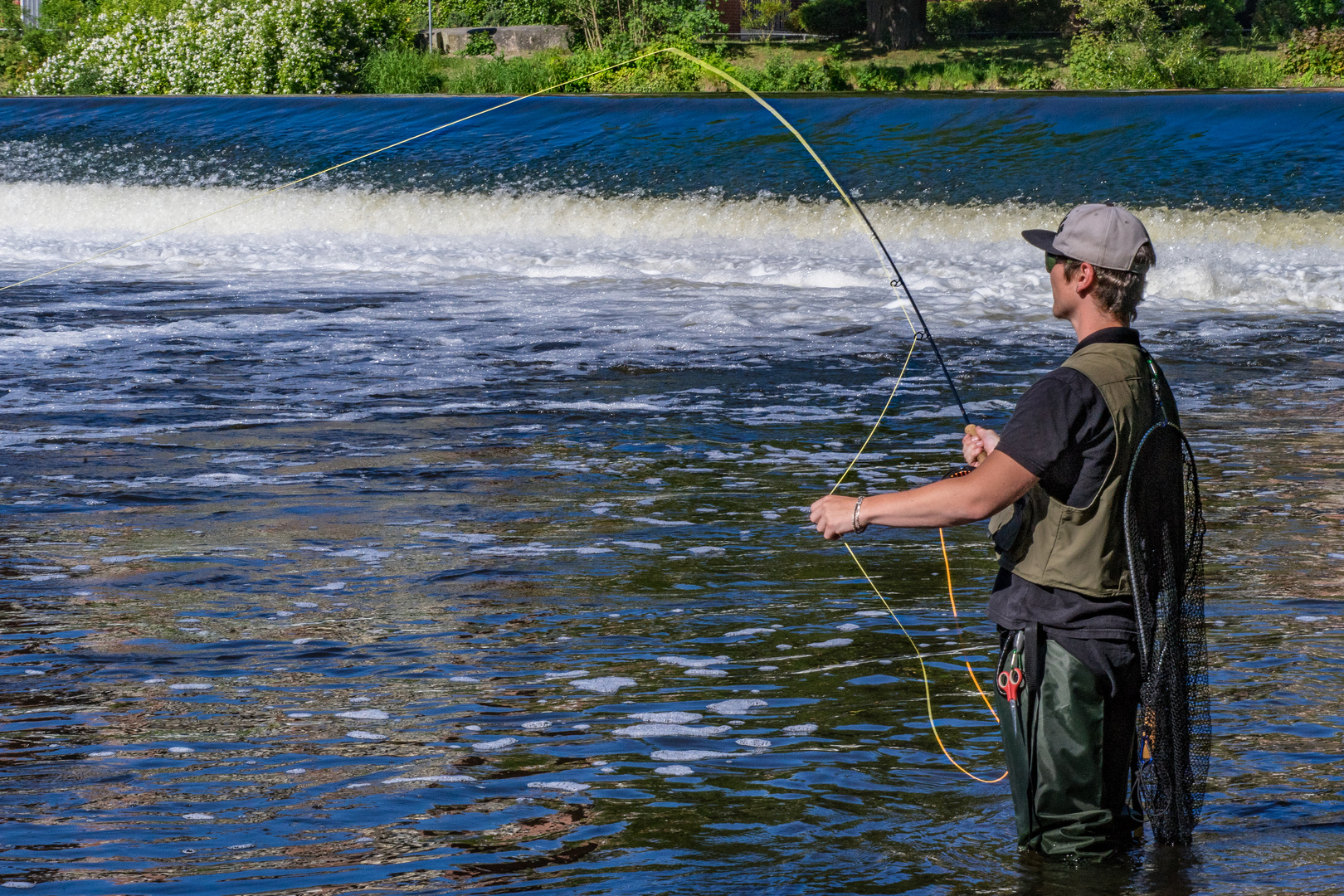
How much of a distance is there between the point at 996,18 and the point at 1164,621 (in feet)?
147

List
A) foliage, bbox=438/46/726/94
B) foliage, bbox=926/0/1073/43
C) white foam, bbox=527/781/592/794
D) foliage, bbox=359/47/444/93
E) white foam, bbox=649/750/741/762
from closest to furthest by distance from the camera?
white foam, bbox=527/781/592/794 → white foam, bbox=649/750/741/762 → foliage, bbox=438/46/726/94 → foliage, bbox=359/47/444/93 → foliage, bbox=926/0/1073/43

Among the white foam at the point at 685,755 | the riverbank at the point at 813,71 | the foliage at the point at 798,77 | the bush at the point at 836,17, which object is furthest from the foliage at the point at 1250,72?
the white foam at the point at 685,755

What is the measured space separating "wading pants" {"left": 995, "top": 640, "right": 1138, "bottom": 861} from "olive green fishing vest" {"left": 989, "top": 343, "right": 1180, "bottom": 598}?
160 mm

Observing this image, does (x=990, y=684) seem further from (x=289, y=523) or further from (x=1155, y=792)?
(x=289, y=523)

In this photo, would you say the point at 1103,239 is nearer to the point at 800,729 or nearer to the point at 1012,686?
the point at 1012,686

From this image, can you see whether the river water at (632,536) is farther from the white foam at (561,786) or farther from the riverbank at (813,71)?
the riverbank at (813,71)

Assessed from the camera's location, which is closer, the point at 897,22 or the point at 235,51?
the point at 235,51

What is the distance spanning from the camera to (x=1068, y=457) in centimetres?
315

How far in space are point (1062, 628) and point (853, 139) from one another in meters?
17.9

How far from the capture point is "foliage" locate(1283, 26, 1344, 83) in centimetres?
2936

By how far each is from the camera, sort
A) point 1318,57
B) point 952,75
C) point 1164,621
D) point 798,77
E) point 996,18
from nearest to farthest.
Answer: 1. point 1164,621
2. point 1318,57
3. point 798,77
4. point 952,75
5. point 996,18

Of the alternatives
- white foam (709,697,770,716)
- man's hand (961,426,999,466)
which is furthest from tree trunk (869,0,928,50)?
man's hand (961,426,999,466)

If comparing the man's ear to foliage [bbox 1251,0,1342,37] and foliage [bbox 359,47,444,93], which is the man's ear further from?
foliage [bbox 1251,0,1342,37]

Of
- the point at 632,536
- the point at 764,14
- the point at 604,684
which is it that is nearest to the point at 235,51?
the point at 764,14
